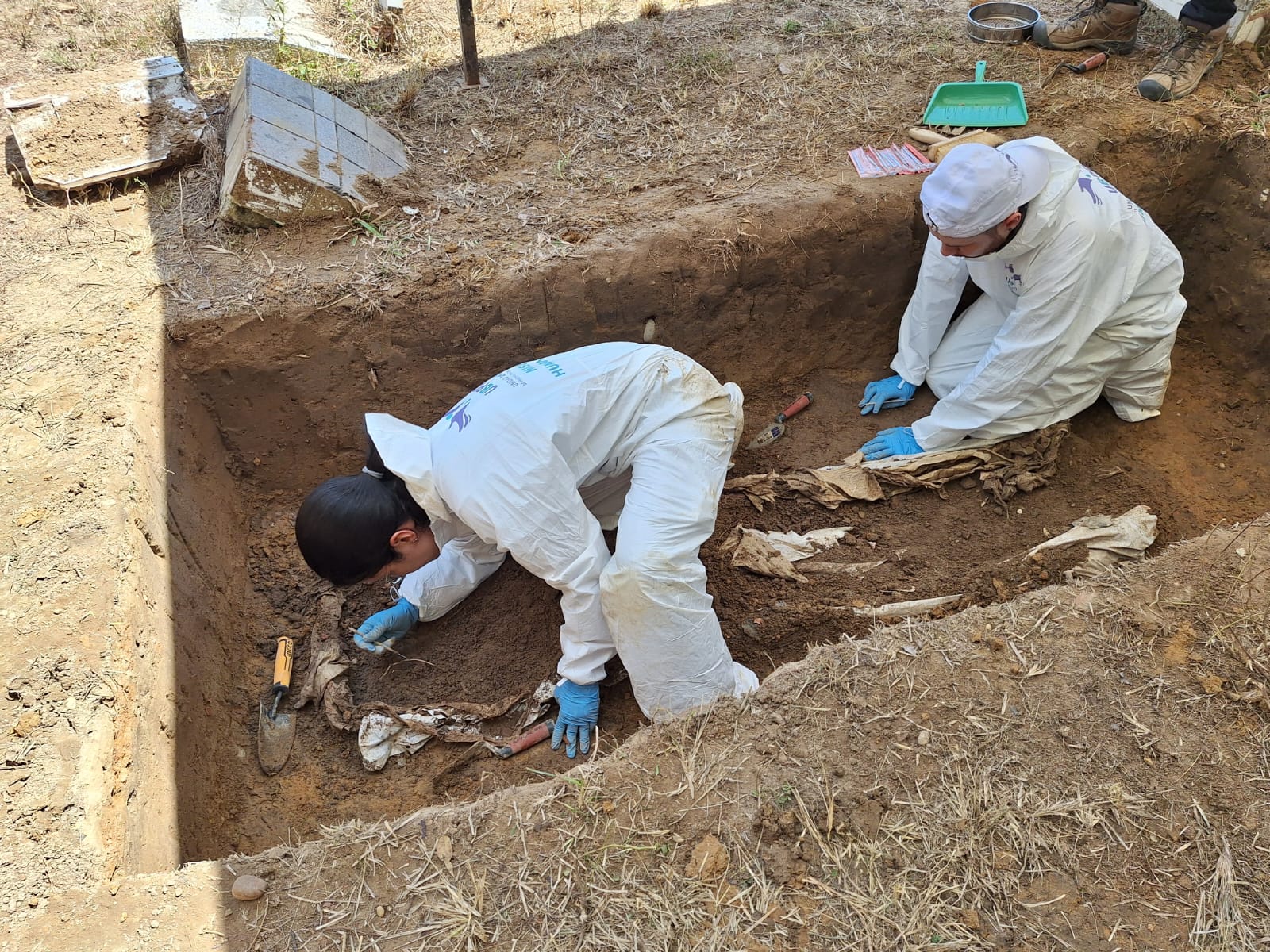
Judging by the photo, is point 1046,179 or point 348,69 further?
point 348,69

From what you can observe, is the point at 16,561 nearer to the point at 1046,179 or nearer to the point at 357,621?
the point at 357,621

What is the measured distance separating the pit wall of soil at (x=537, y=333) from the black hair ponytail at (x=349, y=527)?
894 millimetres

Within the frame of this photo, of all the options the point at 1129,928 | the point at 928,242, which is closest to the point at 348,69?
the point at 928,242

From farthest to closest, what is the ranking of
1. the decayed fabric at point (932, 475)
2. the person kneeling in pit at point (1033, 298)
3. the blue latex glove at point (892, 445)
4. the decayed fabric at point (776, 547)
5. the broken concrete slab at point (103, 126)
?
the broken concrete slab at point (103, 126) < the blue latex glove at point (892, 445) < the decayed fabric at point (932, 475) < the decayed fabric at point (776, 547) < the person kneeling in pit at point (1033, 298)

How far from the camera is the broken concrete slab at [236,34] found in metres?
4.90

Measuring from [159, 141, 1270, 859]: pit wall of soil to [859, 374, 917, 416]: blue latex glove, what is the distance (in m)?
0.22

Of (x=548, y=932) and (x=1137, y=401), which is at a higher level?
(x=548, y=932)

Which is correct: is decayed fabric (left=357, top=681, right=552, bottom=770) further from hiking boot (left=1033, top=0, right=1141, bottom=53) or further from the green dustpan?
hiking boot (left=1033, top=0, right=1141, bottom=53)

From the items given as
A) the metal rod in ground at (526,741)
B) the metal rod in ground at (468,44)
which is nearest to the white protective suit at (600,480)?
the metal rod in ground at (526,741)

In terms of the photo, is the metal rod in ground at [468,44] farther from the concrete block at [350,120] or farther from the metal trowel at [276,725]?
the metal trowel at [276,725]

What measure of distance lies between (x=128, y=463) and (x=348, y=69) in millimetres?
3226

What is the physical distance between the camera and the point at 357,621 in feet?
11.3

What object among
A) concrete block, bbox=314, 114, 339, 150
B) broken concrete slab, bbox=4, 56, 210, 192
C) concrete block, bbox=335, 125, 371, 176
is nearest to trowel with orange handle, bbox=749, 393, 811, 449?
concrete block, bbox=335, 125, 371, 176

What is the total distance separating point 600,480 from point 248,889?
5.58ft
